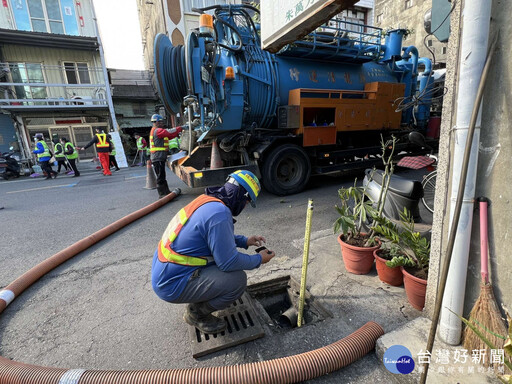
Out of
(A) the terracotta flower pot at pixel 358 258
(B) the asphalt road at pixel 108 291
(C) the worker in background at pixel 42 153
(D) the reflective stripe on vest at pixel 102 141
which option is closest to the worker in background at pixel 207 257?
(B) the asphalt road at pixel 108 291

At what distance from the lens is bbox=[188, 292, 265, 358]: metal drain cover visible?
2016mm

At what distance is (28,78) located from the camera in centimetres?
1419

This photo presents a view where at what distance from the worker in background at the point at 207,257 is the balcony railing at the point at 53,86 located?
14.7m

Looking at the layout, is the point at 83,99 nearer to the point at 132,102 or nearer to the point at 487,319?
the point at 132,102

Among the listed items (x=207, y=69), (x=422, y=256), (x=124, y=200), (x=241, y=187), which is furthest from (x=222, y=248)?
(x=124, y=200)

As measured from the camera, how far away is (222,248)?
6.32ft

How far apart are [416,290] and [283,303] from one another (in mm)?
1157

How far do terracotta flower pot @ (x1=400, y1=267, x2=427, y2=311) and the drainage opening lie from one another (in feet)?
→ 2.23

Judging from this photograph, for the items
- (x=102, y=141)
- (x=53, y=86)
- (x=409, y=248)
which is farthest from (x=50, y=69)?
(x=409, y=248)

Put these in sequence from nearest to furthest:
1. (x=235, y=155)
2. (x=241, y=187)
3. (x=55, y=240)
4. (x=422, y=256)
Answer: (x=241, y=187)
(x=422, y=256)
(x=55, y=240)
(x=235, y=155)

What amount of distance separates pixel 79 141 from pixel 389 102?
16194 mm

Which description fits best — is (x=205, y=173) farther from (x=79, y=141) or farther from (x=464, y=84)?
(x=79, y=141)

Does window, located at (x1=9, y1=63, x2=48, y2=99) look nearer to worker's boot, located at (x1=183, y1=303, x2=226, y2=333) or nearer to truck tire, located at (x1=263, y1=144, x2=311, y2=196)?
truck tire, located at (x1=263, y1=144, x2=311, y2=196)

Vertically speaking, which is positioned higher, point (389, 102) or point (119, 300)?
point (389, 102)
